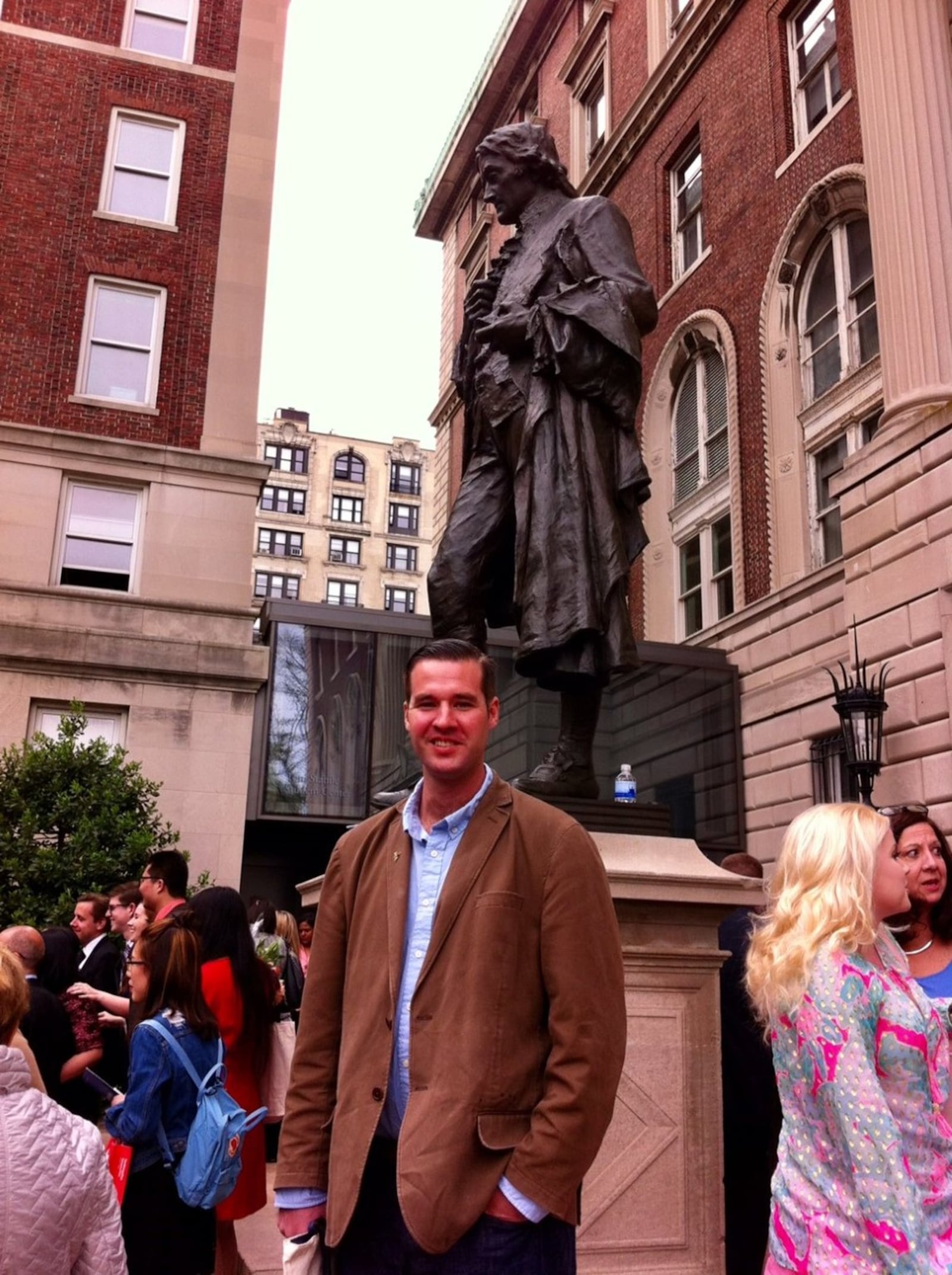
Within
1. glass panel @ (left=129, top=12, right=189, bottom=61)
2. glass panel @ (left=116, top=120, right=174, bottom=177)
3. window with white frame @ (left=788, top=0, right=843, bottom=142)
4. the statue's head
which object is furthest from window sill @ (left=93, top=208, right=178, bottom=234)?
the statue's head

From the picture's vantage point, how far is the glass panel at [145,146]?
22547mm

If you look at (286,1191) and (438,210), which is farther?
(438,210)

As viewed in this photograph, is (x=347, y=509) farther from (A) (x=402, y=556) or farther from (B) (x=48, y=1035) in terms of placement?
(B) (x=48, y=1035)

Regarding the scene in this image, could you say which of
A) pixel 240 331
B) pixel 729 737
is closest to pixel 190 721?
pixel 240 331

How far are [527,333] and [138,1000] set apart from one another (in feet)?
11.1

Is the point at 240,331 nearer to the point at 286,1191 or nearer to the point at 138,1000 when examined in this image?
the point at 138,1000

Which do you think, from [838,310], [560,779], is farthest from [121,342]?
[560,779]

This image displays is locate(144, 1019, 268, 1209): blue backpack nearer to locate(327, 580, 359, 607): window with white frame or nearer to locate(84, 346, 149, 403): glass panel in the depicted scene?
locate(84, 346, 149, 403): glass panel

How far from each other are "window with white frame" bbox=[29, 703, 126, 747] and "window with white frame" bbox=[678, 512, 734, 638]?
12.2 m

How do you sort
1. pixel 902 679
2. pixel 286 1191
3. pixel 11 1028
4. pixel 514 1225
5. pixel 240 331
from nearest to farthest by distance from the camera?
pixel 514 1225
pixel 286 1191
pixel 11 1028
pixel 902 679
pixel 240 331

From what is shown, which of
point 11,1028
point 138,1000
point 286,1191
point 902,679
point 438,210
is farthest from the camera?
point 438,210

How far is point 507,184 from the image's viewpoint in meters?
5.67

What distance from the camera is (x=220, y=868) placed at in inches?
754

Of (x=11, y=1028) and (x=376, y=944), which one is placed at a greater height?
(x=376, y=944)
